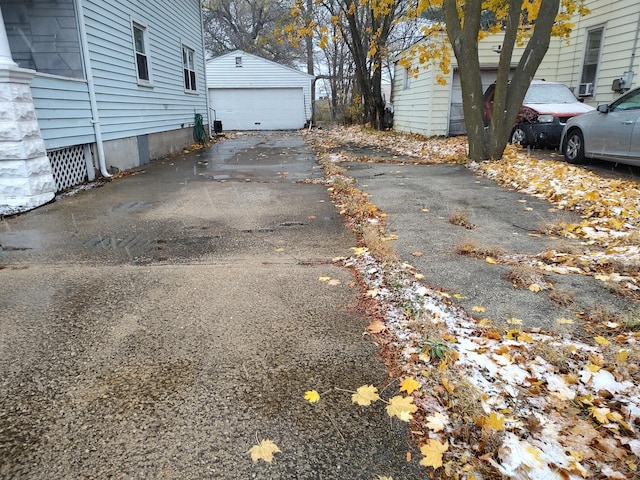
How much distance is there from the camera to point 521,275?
3.19m

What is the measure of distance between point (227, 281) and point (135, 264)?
96cm

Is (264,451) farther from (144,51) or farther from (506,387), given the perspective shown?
(144,51)

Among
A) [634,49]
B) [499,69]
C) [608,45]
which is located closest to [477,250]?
[499,69]

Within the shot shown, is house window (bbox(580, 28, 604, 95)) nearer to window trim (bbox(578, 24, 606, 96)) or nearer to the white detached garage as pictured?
window trim (bbox(578, 24, 606, 96))

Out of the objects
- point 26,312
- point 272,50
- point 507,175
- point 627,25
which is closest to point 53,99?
point 26,312

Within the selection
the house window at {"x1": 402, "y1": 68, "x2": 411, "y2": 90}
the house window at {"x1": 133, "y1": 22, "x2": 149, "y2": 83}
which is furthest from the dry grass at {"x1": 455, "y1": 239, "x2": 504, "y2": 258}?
the house window at {"x1": 402, "y1": 68, "x2": 411, "y2": 90}

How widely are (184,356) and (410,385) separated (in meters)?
1.23

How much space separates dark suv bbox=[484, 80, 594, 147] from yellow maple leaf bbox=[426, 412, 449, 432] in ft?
33.1

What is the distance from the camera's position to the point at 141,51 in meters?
10.0

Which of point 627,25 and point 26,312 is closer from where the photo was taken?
point 26,312

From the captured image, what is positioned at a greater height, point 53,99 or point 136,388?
point 53,99

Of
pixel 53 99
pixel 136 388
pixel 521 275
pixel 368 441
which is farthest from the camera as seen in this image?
pixel 53 99

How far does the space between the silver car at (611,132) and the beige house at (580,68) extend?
413 centimetres

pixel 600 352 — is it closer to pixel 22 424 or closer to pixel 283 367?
pixel 283 367
